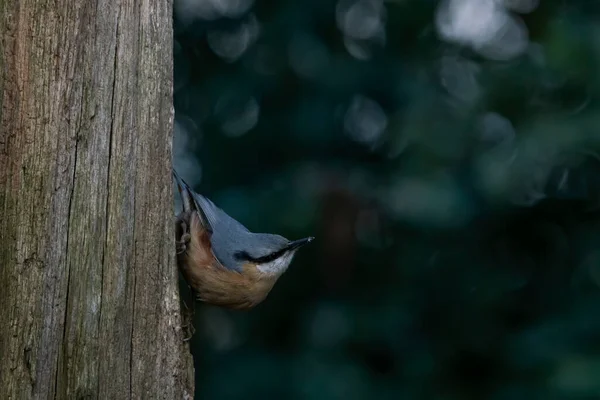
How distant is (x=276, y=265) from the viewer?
3.43 metres

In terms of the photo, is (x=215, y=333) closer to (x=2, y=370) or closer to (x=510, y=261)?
(x=510, y=261)

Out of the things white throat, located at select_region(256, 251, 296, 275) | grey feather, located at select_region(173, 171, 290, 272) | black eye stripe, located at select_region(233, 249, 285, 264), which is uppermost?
grey feather, located at select_region(173, 171, 290, 272)

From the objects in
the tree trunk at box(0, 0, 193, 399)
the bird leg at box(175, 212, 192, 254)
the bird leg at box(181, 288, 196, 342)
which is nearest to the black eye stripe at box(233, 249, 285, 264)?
the bird leg at box(175, 212, 192, 254)

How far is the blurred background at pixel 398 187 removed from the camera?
4500 millimetres

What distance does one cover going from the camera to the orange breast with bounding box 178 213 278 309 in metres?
2.99

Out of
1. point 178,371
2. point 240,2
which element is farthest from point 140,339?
point 240,2

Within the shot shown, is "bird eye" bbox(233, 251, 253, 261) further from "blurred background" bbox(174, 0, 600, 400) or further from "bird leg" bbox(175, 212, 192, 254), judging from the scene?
"blurred background" bbox(174, 0, 600, 400)

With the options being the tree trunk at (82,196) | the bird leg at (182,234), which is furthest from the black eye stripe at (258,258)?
the tree trunk at (82,196)

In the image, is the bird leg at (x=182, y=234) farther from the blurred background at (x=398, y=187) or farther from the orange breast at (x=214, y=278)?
the blurred background at (x=398, y=187)

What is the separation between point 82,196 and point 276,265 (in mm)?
1262

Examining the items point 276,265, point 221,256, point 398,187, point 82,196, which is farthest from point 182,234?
Result: point 398,187

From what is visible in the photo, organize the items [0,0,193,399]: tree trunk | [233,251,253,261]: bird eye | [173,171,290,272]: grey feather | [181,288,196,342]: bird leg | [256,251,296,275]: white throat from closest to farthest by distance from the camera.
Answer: [0,0,193,399]: tree trunk, [181,288,196,342]: bird leg, [173,171,290,272]: grey feather, [233,251,253,261]: bird eye, [256,251,296,275]: white throat

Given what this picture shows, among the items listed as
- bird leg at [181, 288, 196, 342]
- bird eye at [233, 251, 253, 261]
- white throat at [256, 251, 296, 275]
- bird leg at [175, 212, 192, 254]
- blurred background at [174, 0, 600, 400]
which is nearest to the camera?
bird leg at [181, 288, 196, 342]

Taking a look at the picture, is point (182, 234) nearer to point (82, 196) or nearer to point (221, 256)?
point (221, 256)
